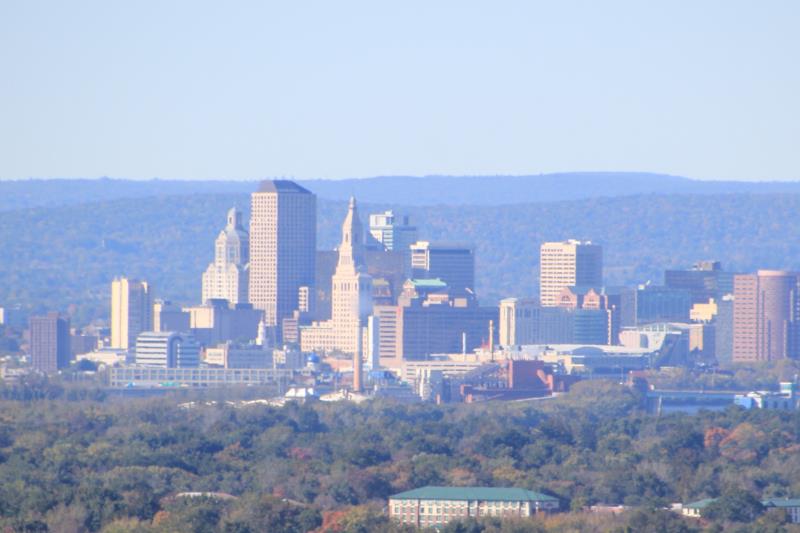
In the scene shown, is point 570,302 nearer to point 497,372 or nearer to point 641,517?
point 497,372

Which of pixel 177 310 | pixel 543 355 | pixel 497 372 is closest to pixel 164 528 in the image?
pixel 497 372

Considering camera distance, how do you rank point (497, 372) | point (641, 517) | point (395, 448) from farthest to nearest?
point (497, 372) < point (395, 448) < point (641, 517)

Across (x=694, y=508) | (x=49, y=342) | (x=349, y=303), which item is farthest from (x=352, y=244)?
(x=694, y=508)

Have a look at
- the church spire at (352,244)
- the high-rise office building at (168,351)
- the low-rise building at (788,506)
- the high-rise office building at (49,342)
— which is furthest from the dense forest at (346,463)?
the church spire at (352,244)

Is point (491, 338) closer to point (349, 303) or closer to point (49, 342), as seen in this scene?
point (349, 303)

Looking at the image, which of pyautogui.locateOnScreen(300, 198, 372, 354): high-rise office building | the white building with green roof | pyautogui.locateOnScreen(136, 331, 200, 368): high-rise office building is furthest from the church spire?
the white building with green roof

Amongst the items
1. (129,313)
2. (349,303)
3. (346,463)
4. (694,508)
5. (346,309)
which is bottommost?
(694,508)
